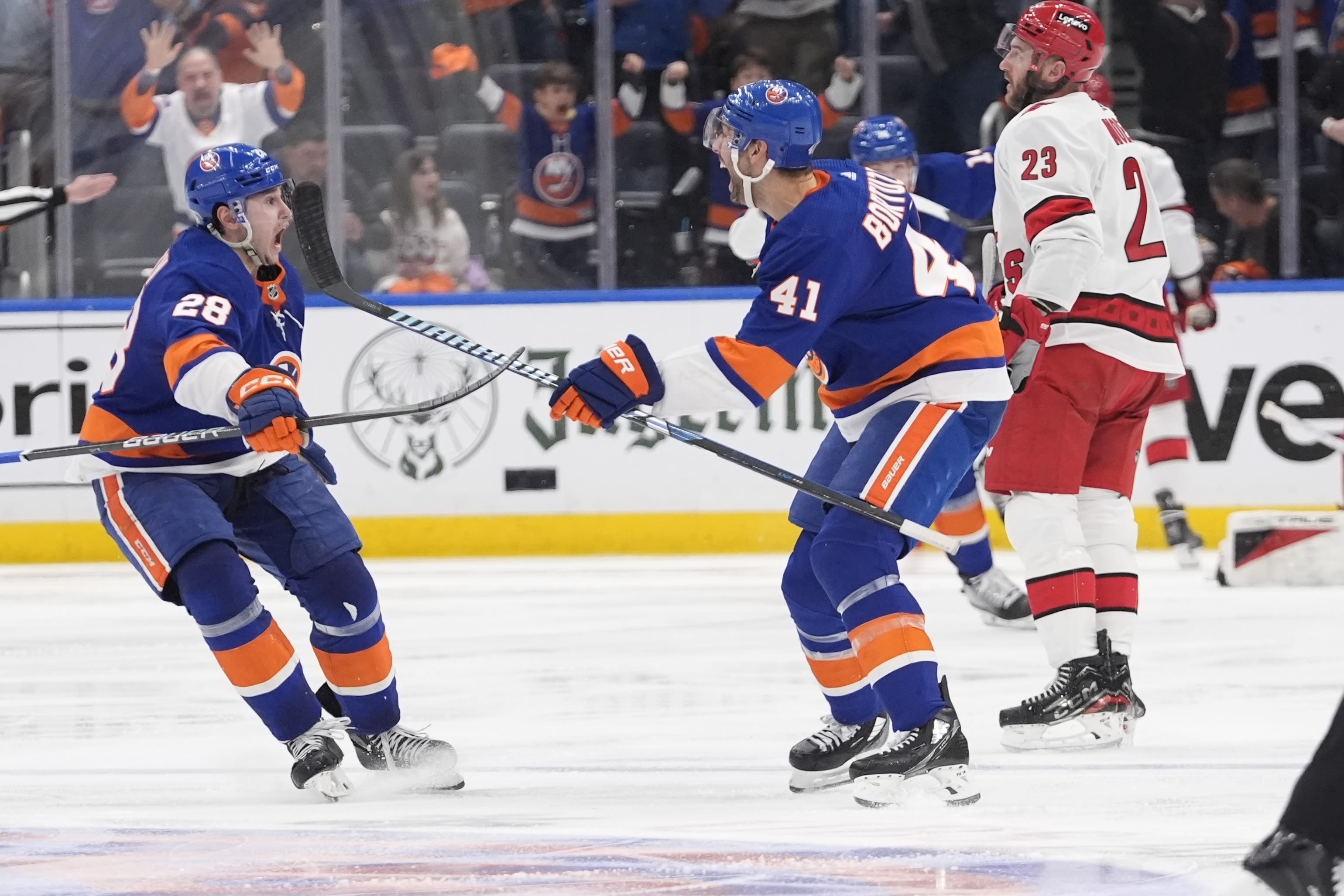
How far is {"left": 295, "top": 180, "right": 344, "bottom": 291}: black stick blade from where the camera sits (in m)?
3.59

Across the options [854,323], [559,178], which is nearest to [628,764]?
[854,323]

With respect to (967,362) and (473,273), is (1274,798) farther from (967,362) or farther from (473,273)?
(473,273)

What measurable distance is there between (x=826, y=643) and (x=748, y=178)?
0.77m

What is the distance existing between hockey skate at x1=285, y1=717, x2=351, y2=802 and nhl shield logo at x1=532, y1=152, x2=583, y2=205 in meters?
4.40

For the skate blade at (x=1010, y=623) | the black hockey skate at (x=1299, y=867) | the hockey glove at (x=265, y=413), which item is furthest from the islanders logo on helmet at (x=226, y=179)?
the skate blade at (x=1010, y=623)

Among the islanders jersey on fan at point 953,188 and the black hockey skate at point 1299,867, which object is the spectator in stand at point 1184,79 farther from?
the black hockey skate at point 1299,867

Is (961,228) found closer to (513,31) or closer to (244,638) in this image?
(244,638)

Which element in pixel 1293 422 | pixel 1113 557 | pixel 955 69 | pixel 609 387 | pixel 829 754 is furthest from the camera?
pixel 955 69

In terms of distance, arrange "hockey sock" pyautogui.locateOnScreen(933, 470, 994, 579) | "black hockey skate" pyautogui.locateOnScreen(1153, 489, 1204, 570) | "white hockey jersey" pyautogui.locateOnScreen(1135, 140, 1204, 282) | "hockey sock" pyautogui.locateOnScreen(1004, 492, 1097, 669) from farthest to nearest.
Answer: "black hockey skate" pyautogui.locateOnScreen(1153, 489, 1204, 570), "white hockey jersey" pyautogui.locateOnScreen(1135, 140, 1204, 282), "hockey sock" pyautogui.locateOnScreen(933, 470, 994, 579), "hockey sock" pyautogui.locateOnScreen(1004, 492, 1097, 669)

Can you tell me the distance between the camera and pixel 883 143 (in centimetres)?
498

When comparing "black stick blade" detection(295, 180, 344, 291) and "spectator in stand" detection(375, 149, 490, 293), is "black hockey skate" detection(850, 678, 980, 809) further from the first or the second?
"spectator in stand" detection(375, 149, 490, 293)

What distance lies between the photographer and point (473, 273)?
7320 millimetres

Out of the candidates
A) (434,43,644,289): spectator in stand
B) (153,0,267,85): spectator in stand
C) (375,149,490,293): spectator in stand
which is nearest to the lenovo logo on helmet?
(434,43,644,289): spectator in stand

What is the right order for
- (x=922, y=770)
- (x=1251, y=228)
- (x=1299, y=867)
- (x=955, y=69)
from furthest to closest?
1. (x=955, y=69)
2. (x=1251, y=228)
3. (x=922, y=770)
4. (x=1299, y=867)
